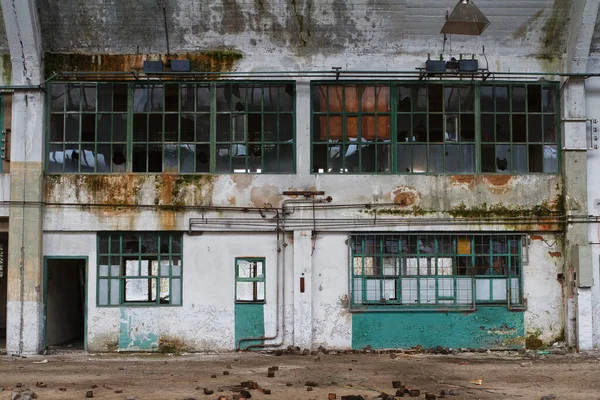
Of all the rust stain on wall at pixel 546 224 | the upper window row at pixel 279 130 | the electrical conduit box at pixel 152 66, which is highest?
the electrical conduit box at pixel 152 66

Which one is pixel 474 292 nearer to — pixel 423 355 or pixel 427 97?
pixel 423 355

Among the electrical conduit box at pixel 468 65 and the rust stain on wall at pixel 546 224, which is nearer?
the electrical conduit box at pixel 468 65

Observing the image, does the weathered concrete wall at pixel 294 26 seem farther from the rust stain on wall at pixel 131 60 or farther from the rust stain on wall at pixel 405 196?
the rust stain on wall at pixel 405 196

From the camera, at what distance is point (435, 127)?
16844 mm

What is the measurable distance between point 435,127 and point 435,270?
3.09 meters

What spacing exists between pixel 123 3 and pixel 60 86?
230cm

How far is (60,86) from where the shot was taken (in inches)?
658

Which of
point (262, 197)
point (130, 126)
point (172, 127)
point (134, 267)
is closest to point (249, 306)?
point (262, 197)

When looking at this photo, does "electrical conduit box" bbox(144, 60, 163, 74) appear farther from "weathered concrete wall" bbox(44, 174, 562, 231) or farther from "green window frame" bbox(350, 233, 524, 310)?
"green window frame" bbox(350, 233, 524, 310)

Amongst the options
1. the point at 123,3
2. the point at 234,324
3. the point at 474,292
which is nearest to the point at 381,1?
the point at 123,3

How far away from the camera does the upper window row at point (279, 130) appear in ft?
54.7

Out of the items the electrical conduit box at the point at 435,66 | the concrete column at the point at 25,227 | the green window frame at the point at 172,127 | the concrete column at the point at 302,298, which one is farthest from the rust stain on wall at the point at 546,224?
the concrete column at the point at 25,227

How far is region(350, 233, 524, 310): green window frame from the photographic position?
16.5 m

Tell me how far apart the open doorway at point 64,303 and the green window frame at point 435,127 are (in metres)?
6.10
